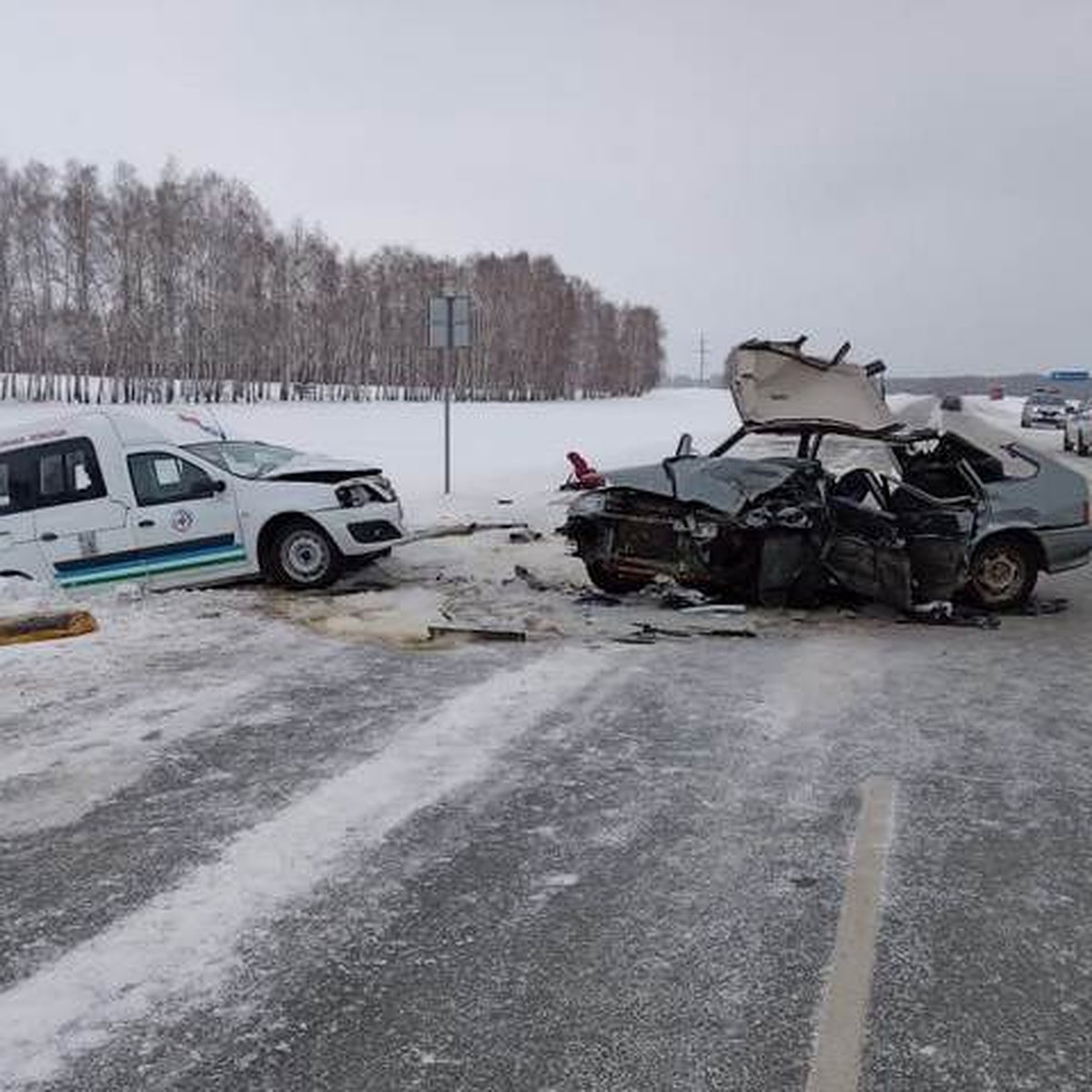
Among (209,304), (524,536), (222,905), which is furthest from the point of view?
(209,304)

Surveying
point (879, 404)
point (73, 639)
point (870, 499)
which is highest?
point (879, 404)

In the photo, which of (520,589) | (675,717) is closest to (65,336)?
(520,589)

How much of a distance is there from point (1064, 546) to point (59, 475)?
350 inches

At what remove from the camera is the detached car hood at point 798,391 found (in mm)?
10133

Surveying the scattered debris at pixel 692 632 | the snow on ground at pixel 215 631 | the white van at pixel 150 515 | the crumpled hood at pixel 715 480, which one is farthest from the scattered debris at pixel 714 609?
the white van at pixel 150 515

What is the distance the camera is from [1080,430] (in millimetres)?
30516

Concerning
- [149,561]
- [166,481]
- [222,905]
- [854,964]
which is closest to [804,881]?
[854,964]

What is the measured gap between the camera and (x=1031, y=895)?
160 inches

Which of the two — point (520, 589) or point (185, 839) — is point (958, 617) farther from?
point (185, 839)

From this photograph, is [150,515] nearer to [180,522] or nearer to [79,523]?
[180,522]

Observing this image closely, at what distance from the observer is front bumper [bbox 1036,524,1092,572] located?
978 centimetres

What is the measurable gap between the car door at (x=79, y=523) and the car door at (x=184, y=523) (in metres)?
0.17

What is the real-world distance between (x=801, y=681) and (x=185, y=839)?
13.5 ft

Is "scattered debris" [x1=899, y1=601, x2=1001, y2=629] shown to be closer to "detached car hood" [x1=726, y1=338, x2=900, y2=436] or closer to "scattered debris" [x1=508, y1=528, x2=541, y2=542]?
"detached car hood" [x1=726, y1=338, x2=900, y2=436]
